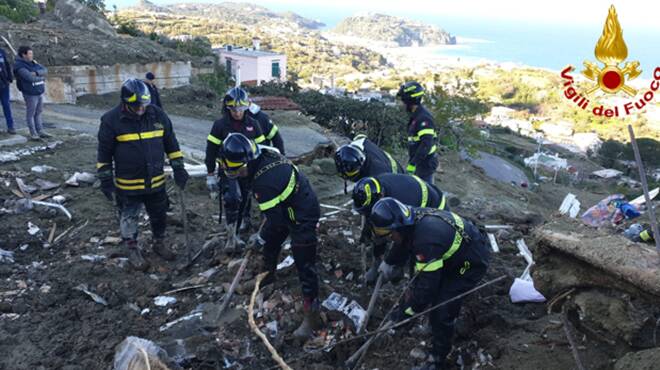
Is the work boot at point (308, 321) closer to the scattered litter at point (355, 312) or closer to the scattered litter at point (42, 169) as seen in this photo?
the scattered litter at point (355, 312)

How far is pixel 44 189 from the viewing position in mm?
7137

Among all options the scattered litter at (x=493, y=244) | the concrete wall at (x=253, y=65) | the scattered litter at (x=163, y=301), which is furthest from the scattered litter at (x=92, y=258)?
the concrete wall at (x=253, y=65)

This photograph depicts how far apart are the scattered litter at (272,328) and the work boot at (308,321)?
0.22 metres

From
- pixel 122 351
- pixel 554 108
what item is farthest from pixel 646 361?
pixel 554 108

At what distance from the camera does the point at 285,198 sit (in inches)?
168

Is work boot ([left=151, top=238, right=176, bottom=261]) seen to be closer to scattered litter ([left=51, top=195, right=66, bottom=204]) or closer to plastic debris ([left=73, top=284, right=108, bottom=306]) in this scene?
plastic debris ([left=73, top=284, right=108, bottom=306])

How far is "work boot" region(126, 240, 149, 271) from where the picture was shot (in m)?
5.55

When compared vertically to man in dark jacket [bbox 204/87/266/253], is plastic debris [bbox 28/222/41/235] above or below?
below

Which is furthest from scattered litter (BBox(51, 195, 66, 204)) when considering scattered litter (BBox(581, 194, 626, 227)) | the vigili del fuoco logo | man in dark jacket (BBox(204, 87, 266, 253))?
scattered litter (BBox(581, 194, 626, 227))

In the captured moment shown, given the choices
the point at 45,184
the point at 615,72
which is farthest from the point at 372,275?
the point at 45,184

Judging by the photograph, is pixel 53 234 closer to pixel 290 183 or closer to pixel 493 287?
pixel 290 183

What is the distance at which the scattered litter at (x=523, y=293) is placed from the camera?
4.89 meters

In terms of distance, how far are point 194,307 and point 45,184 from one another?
388 cm

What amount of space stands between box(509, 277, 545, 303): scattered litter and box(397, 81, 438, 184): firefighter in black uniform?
203cm
